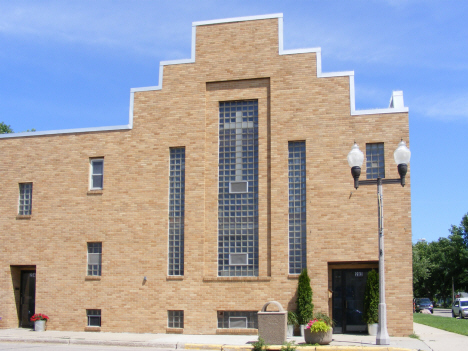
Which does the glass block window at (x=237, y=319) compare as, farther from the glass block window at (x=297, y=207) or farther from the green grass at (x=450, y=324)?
the green grass at (x=450, y=324)

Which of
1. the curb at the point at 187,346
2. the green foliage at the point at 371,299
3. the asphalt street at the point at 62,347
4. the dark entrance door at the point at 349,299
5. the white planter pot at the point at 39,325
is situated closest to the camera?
the curb at the point at 187,346

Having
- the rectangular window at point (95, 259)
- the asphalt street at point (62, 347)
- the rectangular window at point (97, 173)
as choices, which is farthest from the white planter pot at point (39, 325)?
the rectangular window at point (97, 173)

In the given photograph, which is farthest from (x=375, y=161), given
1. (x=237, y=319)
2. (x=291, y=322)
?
(x=237, y=319)

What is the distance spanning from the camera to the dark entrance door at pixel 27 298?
2355cm

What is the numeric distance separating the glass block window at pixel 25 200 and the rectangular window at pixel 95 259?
11.3 feet

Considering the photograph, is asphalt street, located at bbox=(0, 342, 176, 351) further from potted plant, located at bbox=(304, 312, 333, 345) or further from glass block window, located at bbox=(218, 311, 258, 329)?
potted plant, located at bbox=(304, 312, 333, 345)

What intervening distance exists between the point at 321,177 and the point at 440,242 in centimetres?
7455

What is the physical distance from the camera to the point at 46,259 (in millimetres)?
22688

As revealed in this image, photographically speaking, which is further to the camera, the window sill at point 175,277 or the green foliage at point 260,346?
the window sill at point 175,277

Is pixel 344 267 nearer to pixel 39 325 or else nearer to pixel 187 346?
pixel 187 346

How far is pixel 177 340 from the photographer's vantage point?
18.4 m

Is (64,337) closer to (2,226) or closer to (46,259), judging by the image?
(46,259)

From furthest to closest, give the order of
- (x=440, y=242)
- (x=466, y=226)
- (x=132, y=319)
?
(x=440, y=242) < (x=466, y=226) < (x=132, y=319)

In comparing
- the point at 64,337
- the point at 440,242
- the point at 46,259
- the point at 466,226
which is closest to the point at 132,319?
the point at 64,337
